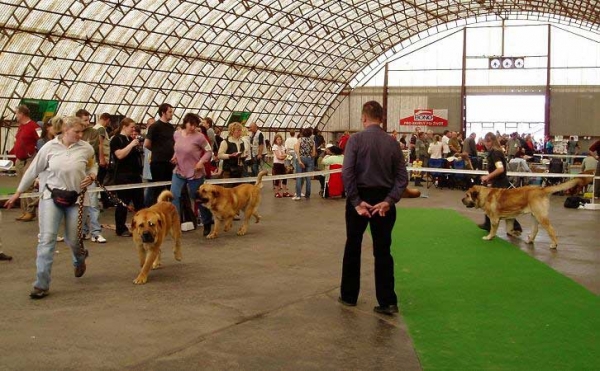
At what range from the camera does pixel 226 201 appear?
977 cm

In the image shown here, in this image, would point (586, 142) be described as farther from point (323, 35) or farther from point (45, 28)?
point (45, 28)

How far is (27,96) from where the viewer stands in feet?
Result: 90.6

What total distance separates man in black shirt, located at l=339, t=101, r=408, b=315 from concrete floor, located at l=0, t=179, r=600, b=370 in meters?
0.34

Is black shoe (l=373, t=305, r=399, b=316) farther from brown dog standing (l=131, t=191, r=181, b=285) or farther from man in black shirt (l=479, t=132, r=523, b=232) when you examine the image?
man in black shirt (l=479, t=132, r=523, b=232)

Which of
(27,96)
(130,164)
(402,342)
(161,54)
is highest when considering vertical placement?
(161,54)

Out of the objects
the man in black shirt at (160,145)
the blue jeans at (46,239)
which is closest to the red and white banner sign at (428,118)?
the man in black shirt at (160,145)

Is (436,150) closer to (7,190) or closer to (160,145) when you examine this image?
(7,190)

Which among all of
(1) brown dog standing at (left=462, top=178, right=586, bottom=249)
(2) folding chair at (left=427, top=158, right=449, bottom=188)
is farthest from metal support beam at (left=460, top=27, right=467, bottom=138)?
(1) brown dog standing at (left=462, top=178, right=586, bottom=249)

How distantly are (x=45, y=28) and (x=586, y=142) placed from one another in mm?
32409

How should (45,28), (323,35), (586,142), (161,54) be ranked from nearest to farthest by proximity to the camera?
(45,28) < (161,54) < (323,35) < (586,142)

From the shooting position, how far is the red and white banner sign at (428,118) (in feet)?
148

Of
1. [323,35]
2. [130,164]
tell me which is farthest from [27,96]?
[130,164]

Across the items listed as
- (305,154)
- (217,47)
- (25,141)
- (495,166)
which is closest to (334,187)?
(305,154)

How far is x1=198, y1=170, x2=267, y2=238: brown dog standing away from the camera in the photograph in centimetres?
955
